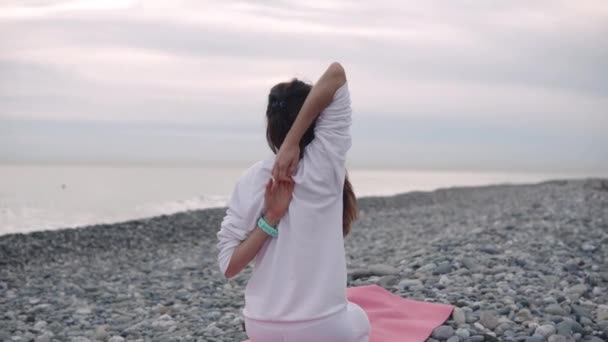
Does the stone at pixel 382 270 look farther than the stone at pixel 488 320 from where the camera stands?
Yes

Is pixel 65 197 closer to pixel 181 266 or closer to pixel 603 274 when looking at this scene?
pixel 181 266

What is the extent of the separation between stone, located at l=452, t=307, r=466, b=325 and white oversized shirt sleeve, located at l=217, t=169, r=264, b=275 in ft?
7.48

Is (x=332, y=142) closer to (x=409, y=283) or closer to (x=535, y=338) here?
(x=535, y=338)

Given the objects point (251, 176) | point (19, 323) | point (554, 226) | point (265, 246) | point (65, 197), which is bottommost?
point (65, 197)

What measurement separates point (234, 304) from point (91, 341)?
58.4 inches

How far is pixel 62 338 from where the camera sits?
6.29 meters

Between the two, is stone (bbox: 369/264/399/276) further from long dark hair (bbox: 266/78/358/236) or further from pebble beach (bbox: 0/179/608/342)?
long dark hair (bbox: 266/78/358/236)

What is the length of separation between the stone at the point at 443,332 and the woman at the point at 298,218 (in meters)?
1.50

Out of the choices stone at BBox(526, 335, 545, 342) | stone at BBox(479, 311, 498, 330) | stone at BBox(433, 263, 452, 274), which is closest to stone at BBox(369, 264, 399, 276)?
stone at BBox(433, 263, 452, 274)

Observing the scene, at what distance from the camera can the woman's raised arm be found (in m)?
3.21

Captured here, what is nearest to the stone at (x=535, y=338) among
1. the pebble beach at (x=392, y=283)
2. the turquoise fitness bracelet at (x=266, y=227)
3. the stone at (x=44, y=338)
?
the pebble beach at (x=392, y=283)

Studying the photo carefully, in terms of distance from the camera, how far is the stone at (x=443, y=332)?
15.8ft

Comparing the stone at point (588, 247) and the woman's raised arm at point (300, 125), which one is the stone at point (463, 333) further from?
the stone at point (588, 247)

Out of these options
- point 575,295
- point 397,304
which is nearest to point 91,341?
point 397,304
